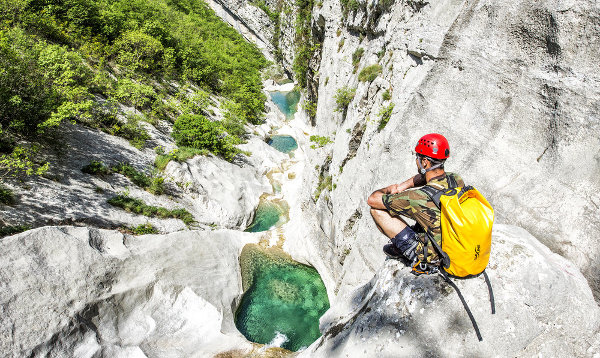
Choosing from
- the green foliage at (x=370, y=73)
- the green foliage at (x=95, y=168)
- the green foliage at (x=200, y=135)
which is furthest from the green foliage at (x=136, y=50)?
the green foliage at (x=370, y=73)

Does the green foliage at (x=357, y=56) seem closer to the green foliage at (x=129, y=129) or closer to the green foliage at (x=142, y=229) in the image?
the green foliage at (x=129, y=129)

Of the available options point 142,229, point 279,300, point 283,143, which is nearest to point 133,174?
point 142,229

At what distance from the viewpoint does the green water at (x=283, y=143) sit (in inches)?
1373

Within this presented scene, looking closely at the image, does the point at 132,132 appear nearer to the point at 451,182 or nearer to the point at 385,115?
the point at 385,115

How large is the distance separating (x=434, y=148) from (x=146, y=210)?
14.7m

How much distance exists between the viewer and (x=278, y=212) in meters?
22.3

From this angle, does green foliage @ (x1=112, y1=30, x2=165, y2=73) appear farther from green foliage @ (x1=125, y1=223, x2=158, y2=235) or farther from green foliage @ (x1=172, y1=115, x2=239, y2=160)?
green foliage @ (x1=125, y1=223, x2=158, y2=235)

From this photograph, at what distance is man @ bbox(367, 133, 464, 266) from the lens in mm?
4668

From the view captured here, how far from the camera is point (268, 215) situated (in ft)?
71.6

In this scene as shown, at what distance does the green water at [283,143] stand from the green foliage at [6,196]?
83.5 ft

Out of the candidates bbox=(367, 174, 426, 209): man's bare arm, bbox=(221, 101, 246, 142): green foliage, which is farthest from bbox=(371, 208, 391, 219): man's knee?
bbox=(221, 101, 246, 142): green foliage

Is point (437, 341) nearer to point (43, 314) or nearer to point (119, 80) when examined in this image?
point (43, 314)

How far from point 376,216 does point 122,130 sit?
1903 cm

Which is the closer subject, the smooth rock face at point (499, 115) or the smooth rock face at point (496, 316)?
the smooth rock face at point (496, 316)
